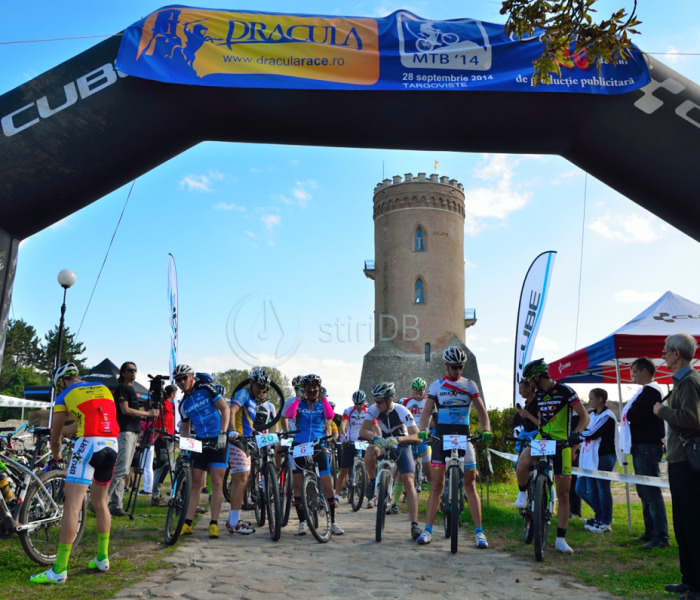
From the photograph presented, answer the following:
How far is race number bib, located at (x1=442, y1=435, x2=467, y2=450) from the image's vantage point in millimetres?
7023

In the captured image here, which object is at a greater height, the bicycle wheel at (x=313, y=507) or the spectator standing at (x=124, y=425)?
the spectator standing at (x=124, y=425)

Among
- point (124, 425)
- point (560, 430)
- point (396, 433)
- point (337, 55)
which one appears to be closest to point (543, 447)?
point (560, 430)

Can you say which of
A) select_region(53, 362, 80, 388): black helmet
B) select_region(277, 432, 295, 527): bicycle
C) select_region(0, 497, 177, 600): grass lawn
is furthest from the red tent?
select_region(53, 362, 80, 388): black helmet

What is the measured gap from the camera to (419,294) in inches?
1855

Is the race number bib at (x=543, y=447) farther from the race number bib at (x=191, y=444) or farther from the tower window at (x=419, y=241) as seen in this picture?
the tower window at (x=419, y=241)

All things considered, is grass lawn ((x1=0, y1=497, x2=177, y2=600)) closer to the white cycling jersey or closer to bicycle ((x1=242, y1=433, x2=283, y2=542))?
bicycle ((x1=242, y1=433, x2=283, y2=542))

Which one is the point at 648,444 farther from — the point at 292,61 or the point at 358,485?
the point at 292,61

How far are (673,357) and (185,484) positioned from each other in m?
5.26

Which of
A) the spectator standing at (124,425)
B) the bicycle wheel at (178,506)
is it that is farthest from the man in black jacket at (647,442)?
the spectator standing at (124,425)

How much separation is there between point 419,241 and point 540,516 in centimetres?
4227

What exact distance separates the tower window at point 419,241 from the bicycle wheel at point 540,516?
4151 centimetres

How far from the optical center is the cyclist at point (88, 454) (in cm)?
532

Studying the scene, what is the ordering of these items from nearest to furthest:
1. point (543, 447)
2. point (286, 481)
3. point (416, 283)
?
point (543, 447) < point (286, 481) < point (416, 283)

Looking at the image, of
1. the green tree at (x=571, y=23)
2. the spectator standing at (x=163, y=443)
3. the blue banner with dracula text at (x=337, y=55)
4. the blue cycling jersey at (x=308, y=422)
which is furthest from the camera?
the spectator standing at (x=163, y=443)
